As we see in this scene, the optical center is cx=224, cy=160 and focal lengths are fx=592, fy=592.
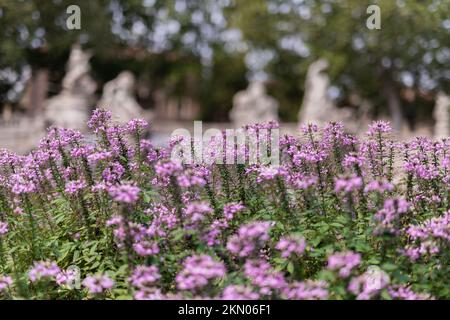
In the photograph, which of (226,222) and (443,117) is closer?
(226,222)

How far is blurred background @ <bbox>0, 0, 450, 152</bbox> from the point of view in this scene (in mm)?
30000

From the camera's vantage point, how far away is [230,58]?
136 ft

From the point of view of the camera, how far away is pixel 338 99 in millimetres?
39969

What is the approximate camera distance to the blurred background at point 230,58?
3000 cm

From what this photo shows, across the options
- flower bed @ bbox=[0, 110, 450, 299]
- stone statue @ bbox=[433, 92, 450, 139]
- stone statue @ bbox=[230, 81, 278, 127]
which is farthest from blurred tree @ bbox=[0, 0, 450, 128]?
flower bed @ bbox=[0, 110, 450, 299]

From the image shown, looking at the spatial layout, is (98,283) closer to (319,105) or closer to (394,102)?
(319,105)

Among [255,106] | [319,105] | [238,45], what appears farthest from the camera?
[238,45]

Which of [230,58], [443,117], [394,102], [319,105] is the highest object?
[230,58]

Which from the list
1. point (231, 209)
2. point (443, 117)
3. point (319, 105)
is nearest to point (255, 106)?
point (319, 105)

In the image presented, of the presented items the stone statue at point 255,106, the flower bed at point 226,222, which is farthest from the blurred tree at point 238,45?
the flower bed at point 226,222

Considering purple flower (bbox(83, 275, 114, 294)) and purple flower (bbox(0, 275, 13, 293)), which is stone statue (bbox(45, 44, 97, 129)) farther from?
purple flower (bbox(83, 275, 114, 294))

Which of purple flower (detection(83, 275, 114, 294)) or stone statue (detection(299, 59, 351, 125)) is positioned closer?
purple flower (detection(83, 275, 114, 294))
